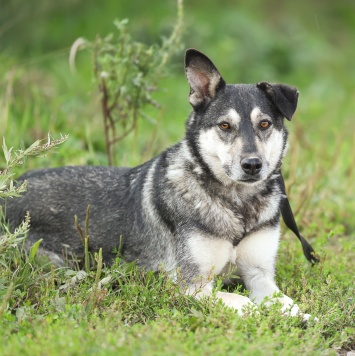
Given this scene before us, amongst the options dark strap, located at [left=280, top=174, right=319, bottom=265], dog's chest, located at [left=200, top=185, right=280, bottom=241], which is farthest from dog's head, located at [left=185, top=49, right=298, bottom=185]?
dark strap, located at [left=280, top=174, right=319, bottom=265]

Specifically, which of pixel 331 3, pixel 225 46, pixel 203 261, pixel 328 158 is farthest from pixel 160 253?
pixel 331 3

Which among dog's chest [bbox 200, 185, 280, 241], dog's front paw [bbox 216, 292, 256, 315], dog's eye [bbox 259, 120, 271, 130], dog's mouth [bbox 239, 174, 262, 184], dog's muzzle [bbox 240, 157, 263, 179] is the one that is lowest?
dog's front paw [bbox 216, 292, 256, 315]

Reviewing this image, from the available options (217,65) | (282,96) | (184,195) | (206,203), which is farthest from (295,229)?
(217,65)

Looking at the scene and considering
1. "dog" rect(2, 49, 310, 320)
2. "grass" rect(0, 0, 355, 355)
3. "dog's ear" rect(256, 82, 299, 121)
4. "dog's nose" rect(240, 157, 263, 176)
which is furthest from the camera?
"dog's ear" rect(256, 82, 299, 121)

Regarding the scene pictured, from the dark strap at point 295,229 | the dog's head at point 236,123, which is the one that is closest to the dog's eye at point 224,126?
the dog's head at point 236,123

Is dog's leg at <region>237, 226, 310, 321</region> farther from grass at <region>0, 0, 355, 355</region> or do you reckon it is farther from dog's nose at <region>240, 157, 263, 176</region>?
dog's nose at <region>240, 157, 263, 176</region>

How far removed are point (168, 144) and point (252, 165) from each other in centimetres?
361

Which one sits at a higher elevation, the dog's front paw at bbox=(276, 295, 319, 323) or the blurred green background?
the blurred green background

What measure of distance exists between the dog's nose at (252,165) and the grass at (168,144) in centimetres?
90

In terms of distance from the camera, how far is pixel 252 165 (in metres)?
4.44

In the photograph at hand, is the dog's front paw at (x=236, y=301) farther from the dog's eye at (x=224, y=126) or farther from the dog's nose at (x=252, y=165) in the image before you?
the dog's eye at (x=224, y=126)

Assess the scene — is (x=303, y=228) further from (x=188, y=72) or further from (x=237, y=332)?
(x=237, y=332)

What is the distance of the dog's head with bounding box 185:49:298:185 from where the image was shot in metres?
4.51

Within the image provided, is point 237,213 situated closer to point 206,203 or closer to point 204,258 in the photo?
point 206,203
